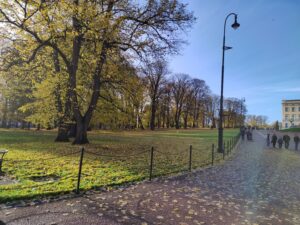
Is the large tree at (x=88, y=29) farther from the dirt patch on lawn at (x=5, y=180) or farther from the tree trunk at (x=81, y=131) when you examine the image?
the dirt patch on lawn at (x=5, y=180)

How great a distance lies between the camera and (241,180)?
28.8 ft

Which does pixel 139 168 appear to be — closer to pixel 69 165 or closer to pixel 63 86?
pixel 69 165

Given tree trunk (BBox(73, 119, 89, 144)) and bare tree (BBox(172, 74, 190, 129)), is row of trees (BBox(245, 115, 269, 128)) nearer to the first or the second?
bare tree (BBox(172, 74, 190, 129))

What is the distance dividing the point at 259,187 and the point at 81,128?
1358 centimetres

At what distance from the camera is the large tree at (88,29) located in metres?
12.6

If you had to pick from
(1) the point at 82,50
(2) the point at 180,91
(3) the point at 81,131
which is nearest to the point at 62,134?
(3) the point at 81,131

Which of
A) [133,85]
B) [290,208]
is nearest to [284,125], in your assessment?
[133,85]

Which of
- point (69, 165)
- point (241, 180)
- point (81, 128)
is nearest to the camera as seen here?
point (241, 180)

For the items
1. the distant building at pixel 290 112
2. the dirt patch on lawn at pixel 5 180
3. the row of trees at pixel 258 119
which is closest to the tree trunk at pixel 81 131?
the dirt patch on lawn at pixel 5 180

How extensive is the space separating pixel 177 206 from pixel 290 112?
13475cm

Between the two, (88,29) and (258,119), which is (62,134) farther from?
(258,119)

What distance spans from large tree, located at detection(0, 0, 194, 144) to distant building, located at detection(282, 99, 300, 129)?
396 feet

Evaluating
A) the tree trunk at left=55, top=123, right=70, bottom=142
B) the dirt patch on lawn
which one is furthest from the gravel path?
the tree trunk at left=55, top=123, right=70, bottom=142

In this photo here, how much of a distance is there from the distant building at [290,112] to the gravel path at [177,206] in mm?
126362
